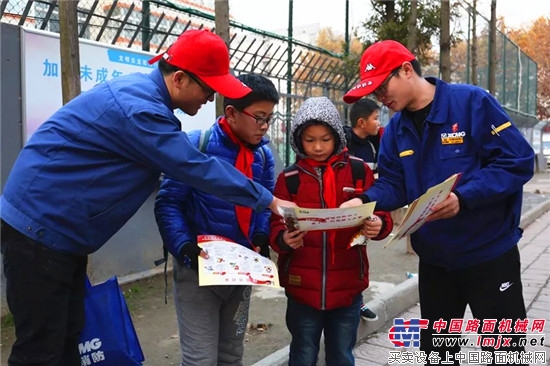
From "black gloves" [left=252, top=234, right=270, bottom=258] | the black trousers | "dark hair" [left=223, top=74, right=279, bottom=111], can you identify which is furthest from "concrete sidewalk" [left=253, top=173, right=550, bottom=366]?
"dark hair" [left=223, top=74, right=279, bottom=111]

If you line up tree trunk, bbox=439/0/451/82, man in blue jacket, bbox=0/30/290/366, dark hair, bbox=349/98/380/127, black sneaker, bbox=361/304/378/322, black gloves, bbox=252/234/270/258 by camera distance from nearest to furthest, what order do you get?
man in blue jacket, bbox=0/30/290/366, black gloves, bbox=252/234/270/258, black sneaker, bbox=361/304/378/322, dark hair, bbox=349/98/380/127, tree trunk, bbox=439/0/451/82

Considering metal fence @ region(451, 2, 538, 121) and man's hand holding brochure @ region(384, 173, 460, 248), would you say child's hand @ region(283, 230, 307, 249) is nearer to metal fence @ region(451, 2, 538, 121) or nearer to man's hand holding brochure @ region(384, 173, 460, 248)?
man's hand holding brochure @ region(384, 173, 460, 248)

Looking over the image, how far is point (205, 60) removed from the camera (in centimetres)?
206

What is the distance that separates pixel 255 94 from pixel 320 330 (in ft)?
3.97

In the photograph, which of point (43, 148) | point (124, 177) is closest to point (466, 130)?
point (124, 177)

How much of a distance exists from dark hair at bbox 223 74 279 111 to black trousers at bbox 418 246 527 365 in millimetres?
1082

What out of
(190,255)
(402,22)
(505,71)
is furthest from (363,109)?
(505,71)

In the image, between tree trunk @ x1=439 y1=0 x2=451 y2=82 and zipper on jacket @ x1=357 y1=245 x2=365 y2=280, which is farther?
tree trunk @ x1=439 y1=0 x2=451 y2=82

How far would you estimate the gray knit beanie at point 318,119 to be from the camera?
2.50 metres

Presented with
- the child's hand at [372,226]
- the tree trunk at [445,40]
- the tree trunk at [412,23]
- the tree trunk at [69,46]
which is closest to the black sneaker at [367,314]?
the child's hand at [372,226]

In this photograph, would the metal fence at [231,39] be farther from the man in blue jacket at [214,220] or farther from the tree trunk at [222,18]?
the man in blue jacket at [214,220]

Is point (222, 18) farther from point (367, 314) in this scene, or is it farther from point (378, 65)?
point (367, 314)

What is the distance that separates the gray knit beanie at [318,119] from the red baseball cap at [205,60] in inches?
19.0

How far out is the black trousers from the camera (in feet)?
7.61
